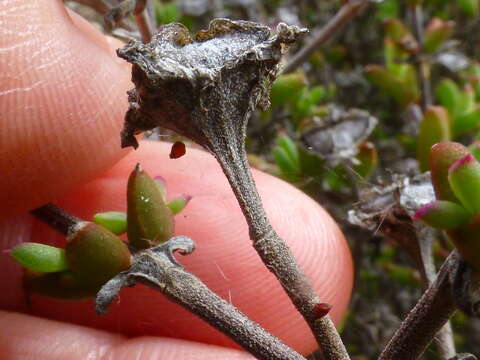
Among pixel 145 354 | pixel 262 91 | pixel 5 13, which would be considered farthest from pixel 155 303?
pixel 5 13

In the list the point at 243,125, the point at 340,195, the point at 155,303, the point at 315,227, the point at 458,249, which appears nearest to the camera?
the point at 458,249

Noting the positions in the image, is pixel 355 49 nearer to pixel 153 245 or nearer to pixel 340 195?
pixel 340 195

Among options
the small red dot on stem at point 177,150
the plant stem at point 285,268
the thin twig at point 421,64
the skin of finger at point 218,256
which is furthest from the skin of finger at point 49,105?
the thin twig at point 421,64

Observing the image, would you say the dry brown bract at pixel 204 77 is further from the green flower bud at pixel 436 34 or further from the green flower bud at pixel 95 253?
the green flower bud at pixel 436 34

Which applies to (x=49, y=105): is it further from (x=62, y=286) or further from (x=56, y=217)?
(x=62, y=286)

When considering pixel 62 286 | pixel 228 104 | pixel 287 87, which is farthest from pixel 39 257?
pixel 287 87

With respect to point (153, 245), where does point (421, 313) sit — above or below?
below
